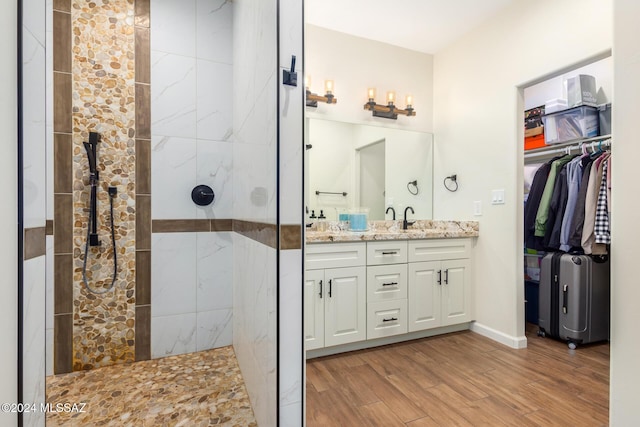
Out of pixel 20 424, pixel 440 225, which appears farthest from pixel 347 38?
pixel 20 424

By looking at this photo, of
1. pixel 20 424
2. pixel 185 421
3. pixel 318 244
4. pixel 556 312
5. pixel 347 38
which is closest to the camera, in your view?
pixel 20 424

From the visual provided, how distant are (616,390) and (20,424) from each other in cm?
151

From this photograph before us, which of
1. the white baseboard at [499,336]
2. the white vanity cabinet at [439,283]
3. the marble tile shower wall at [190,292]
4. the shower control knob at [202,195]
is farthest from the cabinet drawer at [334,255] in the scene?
the white baseboard at [499,336]

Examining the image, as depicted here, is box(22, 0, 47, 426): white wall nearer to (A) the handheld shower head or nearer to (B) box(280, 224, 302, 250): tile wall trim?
(B) box(280, 224, 302, 250): tile wall trim

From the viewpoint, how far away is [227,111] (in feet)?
7.19

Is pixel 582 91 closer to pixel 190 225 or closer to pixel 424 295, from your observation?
pixel 424 295

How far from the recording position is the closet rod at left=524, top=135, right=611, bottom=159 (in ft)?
8.24

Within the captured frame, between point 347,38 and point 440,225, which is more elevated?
point 347,38

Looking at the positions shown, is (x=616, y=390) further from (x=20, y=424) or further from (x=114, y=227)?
(x=114, y=227)

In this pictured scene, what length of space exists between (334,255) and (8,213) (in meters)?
1.77

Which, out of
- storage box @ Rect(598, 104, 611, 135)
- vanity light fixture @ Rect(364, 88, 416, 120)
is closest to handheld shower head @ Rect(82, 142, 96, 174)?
vanity light fixture @ Rect(364, 88, 416, 120)

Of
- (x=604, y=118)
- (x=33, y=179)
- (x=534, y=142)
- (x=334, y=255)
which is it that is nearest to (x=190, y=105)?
(x=334, y=255)

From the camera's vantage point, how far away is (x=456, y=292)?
265 cm

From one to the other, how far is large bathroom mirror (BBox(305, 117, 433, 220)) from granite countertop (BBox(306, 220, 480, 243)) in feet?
0.29
